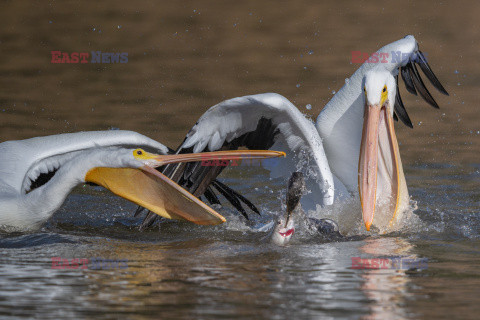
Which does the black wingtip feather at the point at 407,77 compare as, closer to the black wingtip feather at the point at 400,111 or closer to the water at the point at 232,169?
the black wingtip feather at the point at 400,111

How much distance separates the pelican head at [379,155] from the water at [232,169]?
213 mm

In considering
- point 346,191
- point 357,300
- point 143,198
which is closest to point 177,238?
point 143,198

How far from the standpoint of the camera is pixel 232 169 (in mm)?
7938

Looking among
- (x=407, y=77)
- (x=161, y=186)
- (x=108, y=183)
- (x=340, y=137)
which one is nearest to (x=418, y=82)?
(x=407, y=77)

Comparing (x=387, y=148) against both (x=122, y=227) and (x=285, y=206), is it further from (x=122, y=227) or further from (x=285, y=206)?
(x=122, y=227)

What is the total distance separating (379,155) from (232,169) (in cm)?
268

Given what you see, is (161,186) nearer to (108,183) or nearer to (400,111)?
(108,183)

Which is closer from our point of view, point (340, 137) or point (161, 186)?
point (161, 186)

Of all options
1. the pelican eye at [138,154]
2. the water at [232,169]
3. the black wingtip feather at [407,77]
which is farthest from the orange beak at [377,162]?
the pelican eye at [138,154]

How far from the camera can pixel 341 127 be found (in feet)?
18.3

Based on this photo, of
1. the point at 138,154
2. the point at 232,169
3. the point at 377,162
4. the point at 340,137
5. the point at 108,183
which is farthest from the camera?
the point at 232,169

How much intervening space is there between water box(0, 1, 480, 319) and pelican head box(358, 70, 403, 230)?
0.21 m

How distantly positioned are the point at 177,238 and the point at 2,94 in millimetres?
6353

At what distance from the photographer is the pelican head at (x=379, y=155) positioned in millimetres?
5137
